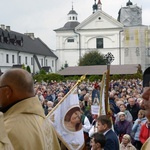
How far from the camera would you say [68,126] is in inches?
226

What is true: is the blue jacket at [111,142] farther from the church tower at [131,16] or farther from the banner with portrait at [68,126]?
the church tower at [131,16]

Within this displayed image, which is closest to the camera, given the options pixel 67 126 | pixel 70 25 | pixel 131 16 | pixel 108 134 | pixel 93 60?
pixel 67 126

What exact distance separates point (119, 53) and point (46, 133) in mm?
74050

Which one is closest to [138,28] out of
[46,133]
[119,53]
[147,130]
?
[119,53]

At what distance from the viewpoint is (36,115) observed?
311 cm

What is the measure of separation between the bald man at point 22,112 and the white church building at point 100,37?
6907 centimetres

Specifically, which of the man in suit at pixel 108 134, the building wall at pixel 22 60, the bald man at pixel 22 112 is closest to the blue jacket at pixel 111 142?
the man in suit at pixel 108 134

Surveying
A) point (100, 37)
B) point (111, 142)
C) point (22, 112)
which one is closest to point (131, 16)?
point (100, 37)

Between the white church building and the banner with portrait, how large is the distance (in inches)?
2613

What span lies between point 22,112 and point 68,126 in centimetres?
281

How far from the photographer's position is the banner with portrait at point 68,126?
567 cm

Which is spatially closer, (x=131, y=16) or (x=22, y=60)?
(x=22, y=60)

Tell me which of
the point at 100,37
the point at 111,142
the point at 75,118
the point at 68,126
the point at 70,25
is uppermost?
the point at 70,25

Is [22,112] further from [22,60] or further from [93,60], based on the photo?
[93,60]
